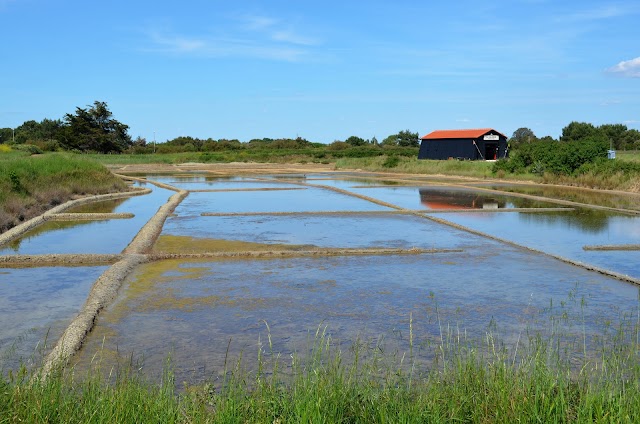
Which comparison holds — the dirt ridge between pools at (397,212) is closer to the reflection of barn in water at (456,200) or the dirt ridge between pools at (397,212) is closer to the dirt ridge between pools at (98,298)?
the reflection of barn in water at (456,200)

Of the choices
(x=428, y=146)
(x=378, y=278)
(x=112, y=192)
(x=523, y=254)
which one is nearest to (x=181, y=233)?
(x=378, y=278)

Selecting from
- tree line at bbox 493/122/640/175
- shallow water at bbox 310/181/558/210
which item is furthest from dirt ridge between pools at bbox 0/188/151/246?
tree line at bbox 493/122/640/175

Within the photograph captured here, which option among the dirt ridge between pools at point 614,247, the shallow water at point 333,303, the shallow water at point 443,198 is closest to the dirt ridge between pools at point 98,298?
the shallow water at point 333,303

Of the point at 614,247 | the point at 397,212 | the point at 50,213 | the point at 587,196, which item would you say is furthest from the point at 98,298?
the point at 587,196

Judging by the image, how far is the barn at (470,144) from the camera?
35.5 m

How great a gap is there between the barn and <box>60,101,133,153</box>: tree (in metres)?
27.5

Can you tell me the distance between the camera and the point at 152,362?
4.23 metres

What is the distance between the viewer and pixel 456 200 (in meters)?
17.4

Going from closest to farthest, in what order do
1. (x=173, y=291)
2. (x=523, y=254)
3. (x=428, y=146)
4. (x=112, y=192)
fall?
(x=173, y=291) < (x=523, y=254) < (x=112, y=192) < (x=428, y=146)

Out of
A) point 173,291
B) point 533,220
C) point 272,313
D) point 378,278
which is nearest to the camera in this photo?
point 272,313

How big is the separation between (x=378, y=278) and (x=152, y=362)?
10.8ft

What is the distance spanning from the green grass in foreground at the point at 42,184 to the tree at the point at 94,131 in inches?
1212

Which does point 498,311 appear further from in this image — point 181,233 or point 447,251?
point 181,233

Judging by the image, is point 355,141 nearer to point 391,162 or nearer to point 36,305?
point 391,162
